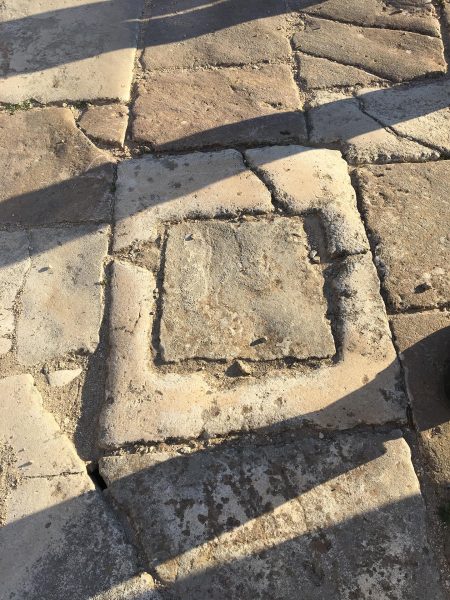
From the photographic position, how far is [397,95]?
2945 mm

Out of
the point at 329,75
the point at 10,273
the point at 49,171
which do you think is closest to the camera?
the point at 10,273

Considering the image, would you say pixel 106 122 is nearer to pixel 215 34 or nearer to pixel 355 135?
pixel 215 34

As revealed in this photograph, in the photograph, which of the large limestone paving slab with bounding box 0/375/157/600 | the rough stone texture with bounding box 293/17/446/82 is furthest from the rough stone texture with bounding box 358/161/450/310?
the large limestone paving slab with bounding box 0/375/157/600

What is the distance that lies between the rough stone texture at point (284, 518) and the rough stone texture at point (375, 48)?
2.22 metres

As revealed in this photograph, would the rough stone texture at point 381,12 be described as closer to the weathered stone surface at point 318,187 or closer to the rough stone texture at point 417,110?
the rough stone texture at point 417,110

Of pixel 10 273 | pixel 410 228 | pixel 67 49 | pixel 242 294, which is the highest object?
pixel 67 49

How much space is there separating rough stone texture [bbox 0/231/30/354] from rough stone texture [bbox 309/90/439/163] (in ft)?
4.90

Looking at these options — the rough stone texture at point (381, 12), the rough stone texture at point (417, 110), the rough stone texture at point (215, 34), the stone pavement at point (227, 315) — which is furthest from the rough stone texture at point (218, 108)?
the rough stone texture at point (381, 12)

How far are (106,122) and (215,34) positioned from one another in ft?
3.41

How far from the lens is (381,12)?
3.48 metres

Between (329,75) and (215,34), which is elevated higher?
(215,34)

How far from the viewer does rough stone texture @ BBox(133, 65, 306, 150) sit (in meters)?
2.77

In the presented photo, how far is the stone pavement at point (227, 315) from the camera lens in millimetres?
1645

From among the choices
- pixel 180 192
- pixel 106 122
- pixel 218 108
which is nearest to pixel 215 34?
pixel 218 108
